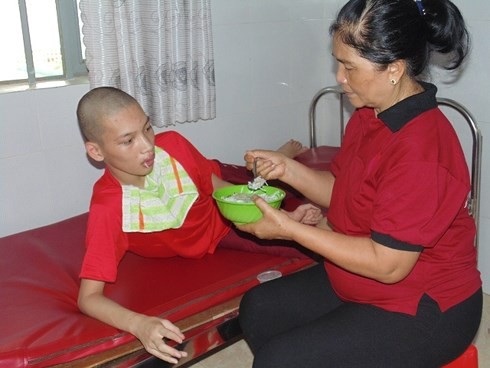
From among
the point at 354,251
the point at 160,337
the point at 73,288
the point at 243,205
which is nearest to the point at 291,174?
the point at 243,205

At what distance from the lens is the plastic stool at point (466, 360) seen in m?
1.51

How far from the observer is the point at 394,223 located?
132 centimetres

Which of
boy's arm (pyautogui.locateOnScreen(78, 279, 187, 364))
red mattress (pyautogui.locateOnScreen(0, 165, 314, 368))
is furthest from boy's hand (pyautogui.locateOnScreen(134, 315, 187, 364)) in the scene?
red mattress (pyautogui.locateOnScreen(0, 165, 314, 368))

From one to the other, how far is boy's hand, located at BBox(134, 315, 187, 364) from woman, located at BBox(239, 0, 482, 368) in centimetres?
27

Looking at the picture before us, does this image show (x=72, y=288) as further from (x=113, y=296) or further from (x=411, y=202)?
(x=411, y=202)

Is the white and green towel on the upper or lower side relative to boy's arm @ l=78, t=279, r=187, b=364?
upper

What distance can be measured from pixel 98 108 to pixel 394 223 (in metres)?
1.00

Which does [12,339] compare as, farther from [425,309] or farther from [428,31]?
[428,31]

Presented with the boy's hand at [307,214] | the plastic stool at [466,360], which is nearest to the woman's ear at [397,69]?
the boy's hand at [307,214]

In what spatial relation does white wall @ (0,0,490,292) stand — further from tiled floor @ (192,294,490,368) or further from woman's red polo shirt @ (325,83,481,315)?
woman's red polo shirt @ (325,83,481,315)

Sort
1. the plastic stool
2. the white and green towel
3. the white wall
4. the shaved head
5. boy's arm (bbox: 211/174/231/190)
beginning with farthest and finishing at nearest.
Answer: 1. the white wall
2. boy's arm (bbox: 211/174/231/190)
3. the white and green towel
4. the shaved head
5. the plastic stool

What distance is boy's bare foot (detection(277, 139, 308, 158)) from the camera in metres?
2.96

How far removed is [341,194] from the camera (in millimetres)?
1554

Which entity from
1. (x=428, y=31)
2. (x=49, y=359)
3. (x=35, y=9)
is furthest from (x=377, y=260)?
(x=35, y=9)
